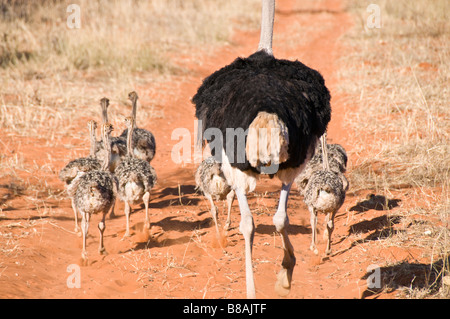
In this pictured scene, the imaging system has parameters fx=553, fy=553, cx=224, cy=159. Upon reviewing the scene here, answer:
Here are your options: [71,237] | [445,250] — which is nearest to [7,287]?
[71,237]

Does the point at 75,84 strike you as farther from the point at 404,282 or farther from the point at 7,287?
the point at 404,282

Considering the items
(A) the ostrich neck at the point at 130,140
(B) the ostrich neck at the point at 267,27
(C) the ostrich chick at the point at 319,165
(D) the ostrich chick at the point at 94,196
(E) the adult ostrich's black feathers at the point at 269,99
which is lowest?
(D) the ostrich chick at the point at 94,196

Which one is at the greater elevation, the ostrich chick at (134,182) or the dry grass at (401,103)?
the dry grass at (401,103)

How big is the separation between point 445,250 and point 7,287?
3347 mm

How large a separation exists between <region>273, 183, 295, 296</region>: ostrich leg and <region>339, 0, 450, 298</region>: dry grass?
0.72m

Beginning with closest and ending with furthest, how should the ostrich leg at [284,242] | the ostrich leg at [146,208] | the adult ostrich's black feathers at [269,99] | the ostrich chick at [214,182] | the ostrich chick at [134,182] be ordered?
1. the adult ostrich's black feathers at [269,99]
2. the ostrich leg at [284,242]
3. the ostrich chick at [214,182]
4. the ostrich chick at [134,182]
5. the ostrich leg at [146,208]

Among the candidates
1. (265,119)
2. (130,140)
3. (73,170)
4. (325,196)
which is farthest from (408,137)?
(265,119)

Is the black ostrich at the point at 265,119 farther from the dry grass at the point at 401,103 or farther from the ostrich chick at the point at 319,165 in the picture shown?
the dry grass at the point at 401,103

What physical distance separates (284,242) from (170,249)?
136 cm

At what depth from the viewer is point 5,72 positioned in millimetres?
10469

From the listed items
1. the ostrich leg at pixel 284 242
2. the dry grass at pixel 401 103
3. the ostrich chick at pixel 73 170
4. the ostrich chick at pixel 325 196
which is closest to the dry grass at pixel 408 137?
the dry grass at pixel 401 103

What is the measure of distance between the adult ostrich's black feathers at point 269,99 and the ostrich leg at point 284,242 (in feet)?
1.43

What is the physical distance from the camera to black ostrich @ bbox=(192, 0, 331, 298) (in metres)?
3.38

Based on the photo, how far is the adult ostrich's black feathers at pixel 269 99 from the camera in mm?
3566
